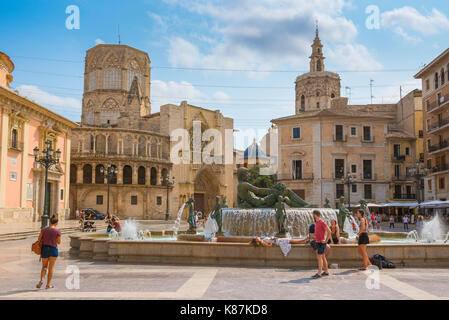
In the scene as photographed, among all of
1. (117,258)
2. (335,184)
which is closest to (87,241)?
(117,258)

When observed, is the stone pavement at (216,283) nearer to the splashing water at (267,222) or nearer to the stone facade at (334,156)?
the splashing water at (267,222)

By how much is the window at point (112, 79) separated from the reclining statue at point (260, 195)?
44.0 meters

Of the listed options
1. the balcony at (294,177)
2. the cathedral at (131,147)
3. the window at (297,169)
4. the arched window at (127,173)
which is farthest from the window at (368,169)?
the arched window at (127,173)

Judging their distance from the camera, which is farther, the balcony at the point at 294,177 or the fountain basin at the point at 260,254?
the balcony at the point at 294,177

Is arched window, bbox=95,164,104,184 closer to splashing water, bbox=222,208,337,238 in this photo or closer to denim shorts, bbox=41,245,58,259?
splashing water, bbox=222,208,337,238

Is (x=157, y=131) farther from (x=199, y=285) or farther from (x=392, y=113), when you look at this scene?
(x=199, y=285)

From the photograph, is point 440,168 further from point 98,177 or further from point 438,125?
point 98,177

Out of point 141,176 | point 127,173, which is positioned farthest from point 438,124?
point 127,173

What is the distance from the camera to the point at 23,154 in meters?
29.4

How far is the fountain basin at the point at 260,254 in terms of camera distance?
978 cm

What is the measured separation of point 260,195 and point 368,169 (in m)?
29.2

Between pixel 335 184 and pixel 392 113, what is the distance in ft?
56.9

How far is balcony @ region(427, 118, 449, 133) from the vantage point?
36.0 m
